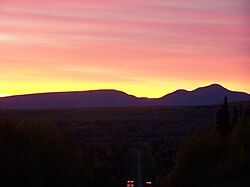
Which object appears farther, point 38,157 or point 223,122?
point 223,122

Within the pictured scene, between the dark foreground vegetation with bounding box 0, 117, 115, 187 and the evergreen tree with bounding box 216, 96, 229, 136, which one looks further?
the evergreen tree with bounding box 216, 96, 229, 136

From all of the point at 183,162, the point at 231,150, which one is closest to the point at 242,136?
the point at 231,150

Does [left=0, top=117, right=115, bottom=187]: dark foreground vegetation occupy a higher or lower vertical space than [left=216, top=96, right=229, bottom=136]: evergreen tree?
lower

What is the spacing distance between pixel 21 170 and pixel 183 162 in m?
24.5

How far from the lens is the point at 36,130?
140 ft

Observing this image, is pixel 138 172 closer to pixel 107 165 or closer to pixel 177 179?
pixel 107 165

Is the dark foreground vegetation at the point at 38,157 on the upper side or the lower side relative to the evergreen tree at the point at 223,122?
lower

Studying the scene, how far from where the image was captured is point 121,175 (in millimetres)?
76188

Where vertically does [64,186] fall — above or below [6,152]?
below

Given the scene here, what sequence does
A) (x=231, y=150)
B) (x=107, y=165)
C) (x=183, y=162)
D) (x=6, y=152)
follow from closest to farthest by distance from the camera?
(x=6, y=152) < (x=231, y=150) < (x=183, y=162) < (x=107, y=165)

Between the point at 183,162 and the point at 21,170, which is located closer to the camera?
the point at 21,170

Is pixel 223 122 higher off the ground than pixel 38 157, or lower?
higher

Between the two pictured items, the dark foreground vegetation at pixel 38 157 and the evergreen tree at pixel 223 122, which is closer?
the dark foreground vegetation at pixel 38 157

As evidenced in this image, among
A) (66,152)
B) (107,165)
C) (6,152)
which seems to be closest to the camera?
(6,152)
